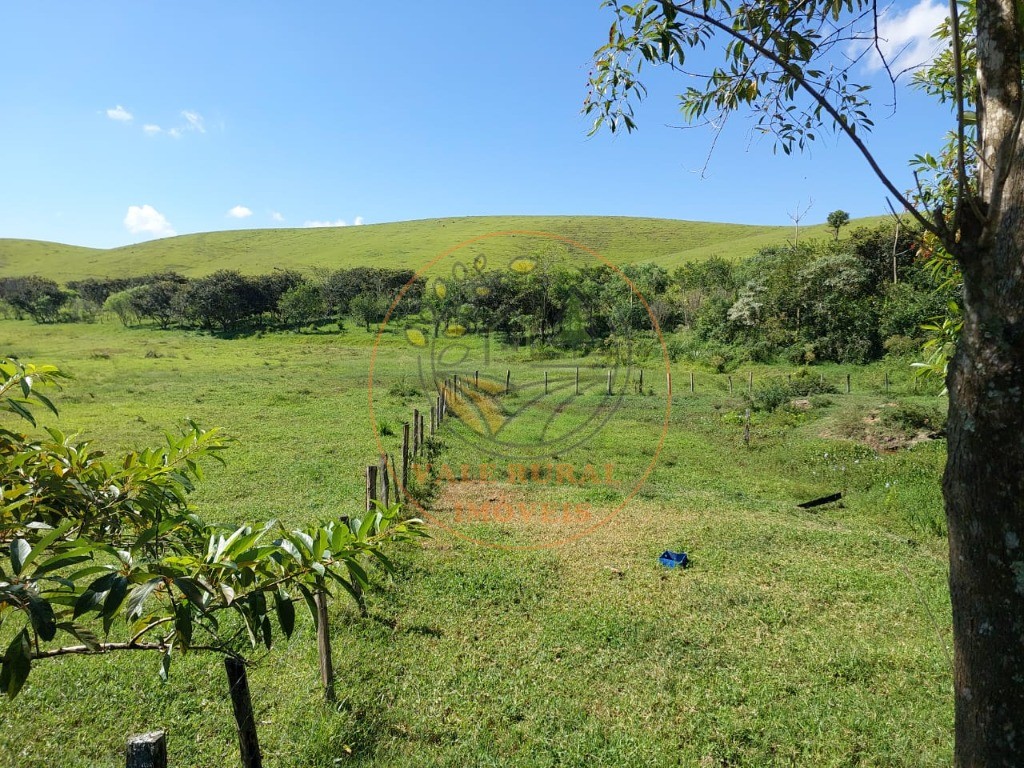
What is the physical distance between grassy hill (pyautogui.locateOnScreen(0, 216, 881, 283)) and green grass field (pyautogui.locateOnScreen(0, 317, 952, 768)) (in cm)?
4303

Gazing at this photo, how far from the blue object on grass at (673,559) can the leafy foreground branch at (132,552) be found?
20.2 feet

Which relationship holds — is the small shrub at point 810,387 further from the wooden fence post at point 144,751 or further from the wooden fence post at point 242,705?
the wooden fence post at point 144,751

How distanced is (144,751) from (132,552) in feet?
2.70

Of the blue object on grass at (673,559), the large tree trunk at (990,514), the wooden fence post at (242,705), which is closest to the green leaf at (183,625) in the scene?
the wooden fence post at (242,705)

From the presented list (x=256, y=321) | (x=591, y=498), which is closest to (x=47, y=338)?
(x=256, y=321)

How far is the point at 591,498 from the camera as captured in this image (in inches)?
412

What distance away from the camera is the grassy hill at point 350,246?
63.6 metres

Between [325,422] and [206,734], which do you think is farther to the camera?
[325,422]

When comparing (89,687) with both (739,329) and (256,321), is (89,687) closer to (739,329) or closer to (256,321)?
(739,329)

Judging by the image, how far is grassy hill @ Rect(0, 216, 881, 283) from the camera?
63.6 meters

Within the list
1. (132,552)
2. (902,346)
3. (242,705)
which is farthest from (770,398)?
(132,552)

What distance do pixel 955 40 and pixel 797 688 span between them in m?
4.81

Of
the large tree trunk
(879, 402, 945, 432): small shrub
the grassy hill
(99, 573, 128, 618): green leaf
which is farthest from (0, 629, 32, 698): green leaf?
the grassy hill

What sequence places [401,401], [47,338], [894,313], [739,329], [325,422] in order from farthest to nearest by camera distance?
[47,338] < [739,329] < [894,313] < [401,401] < [325,422]
